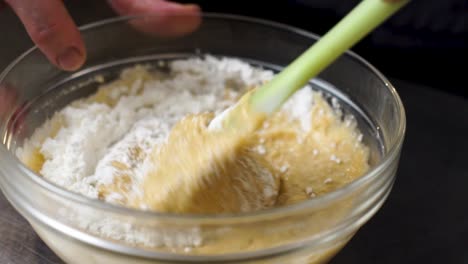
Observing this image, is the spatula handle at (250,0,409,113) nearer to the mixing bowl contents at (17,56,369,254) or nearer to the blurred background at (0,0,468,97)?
the mixing bowl contents at (17,56,369,254)

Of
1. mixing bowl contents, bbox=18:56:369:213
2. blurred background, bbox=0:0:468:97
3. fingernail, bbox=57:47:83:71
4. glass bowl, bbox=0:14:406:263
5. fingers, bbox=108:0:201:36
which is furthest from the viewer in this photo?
blurred background, bbox=0:0:468:97

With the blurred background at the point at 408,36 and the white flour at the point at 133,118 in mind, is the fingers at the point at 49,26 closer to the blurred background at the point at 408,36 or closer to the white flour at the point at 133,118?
the white flour at the point at 133,118

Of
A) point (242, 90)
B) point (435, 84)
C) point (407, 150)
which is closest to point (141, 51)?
point (242, 90)

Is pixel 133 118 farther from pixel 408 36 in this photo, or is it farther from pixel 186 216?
pixel 408 36

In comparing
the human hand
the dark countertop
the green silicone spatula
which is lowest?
the dark countertop

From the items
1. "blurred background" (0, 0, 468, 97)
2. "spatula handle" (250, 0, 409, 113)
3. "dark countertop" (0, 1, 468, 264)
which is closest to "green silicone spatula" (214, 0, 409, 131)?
"spatula handle" (250, 0, 409, 113)

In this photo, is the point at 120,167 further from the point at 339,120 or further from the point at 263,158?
the point at 339,120
